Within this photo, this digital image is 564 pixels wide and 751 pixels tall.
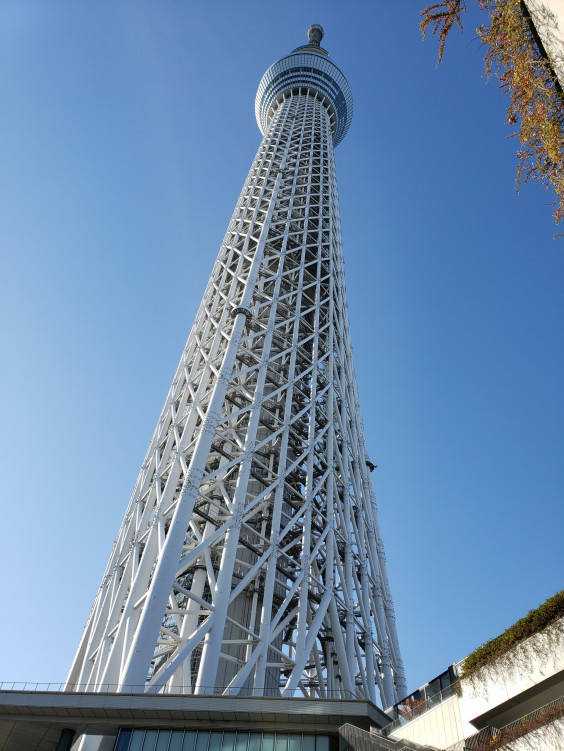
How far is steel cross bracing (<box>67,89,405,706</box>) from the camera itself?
78.9 feet

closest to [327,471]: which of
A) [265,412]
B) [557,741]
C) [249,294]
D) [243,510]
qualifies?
[265,412]

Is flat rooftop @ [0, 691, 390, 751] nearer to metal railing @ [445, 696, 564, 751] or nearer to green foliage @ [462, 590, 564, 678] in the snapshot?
metal railing @ [445, 696, 564, 751]

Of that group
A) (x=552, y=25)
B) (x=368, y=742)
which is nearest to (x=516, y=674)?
(x=368, y=742)

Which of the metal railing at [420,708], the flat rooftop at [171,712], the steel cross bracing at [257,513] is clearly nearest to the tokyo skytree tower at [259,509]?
the steel cross bracing at [257,513]

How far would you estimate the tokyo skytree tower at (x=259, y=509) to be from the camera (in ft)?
78.9

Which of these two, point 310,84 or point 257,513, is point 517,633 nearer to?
point 257,513

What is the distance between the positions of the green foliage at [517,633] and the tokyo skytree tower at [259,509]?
8.08 meters

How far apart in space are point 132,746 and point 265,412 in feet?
69.2

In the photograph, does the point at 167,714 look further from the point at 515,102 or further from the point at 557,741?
the point at 515,102

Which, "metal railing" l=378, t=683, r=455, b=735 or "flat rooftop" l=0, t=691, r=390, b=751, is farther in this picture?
"metal railing" l=378, t=683, r=455, b=735

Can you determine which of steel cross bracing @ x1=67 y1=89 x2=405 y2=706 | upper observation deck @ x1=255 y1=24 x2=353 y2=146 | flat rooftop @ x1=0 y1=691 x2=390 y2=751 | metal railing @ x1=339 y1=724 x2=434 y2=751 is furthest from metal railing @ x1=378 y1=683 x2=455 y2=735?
upper observation deck @ x1=255 y1=24 x2=353 y2=146

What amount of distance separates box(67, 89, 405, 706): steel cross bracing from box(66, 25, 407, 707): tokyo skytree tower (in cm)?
9

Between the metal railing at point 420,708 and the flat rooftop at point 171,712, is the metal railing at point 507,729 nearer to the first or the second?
the metal railing at point 420,708

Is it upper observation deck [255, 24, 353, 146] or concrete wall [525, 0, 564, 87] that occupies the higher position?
upper observation deck [255, 24, 353, 146]
